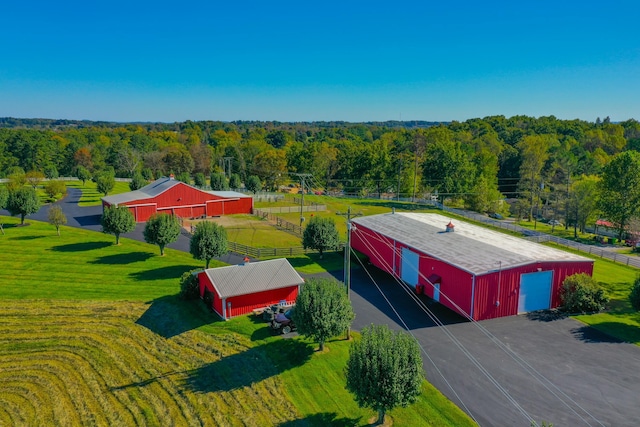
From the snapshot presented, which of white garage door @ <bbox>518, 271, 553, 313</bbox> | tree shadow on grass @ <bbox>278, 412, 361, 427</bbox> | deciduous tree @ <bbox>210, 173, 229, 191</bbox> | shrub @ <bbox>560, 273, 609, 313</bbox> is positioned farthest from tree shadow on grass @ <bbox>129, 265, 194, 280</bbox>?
deciduous tree @ <bbox>210, 173, 229, 191</bbox>

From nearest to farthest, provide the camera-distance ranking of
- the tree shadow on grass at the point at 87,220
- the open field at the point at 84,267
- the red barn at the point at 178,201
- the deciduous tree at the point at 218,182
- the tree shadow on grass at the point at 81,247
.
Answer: the open field at the point at 84,267 → the tree shadow on grass at the point at 81,247 → the tree shadow on grass at the point at 87,220 → the red barn at the point at 178,201 → the deciduous tree at the point at 218,182

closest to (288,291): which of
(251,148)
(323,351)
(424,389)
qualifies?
(323,351)

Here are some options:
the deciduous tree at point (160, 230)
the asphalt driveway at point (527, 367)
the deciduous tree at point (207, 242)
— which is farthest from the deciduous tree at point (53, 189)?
the asphalt driveway at point (527, 367)

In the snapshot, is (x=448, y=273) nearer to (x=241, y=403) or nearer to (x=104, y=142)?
(x=241, y=403)

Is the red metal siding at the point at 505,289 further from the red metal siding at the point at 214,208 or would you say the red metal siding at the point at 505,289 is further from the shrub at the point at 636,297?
the red metal siding at the point at 214,208

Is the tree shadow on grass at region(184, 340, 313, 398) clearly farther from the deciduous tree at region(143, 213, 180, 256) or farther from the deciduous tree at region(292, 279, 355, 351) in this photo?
the deciduous tree at region(143, 213, 180, 256)

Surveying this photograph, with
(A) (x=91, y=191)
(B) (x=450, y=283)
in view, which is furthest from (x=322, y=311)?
(A) (x=91, y=191)
